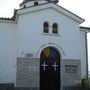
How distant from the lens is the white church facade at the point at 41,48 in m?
19.9

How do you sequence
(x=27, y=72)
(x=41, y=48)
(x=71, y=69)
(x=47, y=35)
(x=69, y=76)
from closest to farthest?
(x=27, y=72), (x=41, y=48), (x=47, y=35), (x=69, y=76), (x=71, y=69)

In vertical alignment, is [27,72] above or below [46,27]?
below

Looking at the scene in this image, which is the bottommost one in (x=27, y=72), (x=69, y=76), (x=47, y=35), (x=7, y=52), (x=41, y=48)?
(x=69, y=76)

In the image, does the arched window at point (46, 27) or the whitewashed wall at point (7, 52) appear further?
the whitewashed wall at point (7, 52)

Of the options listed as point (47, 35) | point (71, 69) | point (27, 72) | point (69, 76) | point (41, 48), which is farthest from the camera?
point (71, 69)

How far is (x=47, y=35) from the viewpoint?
20578 millimetres

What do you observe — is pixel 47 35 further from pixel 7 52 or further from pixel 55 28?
pixel 7 52

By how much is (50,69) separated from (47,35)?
2.36 metres

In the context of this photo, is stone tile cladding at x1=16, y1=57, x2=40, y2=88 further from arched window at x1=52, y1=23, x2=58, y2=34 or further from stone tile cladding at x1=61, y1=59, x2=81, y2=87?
arched window at x1=52, y1=23, x2=58, y2=34

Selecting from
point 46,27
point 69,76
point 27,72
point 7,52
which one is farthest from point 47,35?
point 69,76

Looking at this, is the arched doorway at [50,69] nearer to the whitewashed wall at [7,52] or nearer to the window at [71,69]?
the window at [71,69]

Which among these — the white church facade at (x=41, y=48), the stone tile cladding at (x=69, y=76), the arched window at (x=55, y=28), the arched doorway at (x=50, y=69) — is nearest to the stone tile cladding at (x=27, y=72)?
the white church facade at (x=41, y=48)

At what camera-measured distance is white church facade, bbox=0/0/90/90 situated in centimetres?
1992

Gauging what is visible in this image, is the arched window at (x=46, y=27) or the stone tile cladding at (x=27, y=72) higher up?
the arched window at (x=46, y=27)
